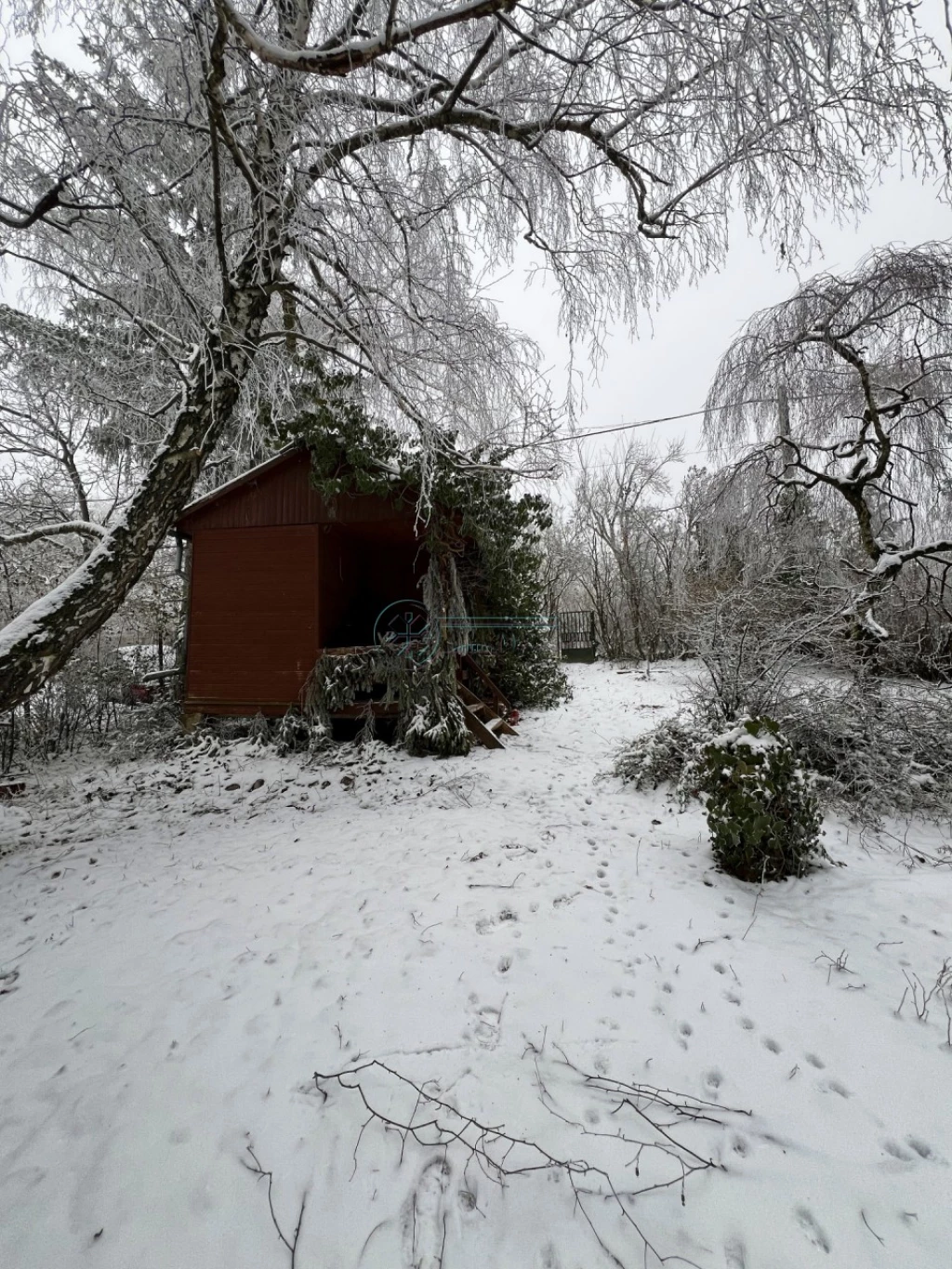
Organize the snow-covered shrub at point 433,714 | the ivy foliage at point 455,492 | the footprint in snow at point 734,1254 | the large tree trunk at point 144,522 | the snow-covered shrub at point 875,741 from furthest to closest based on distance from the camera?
the snow-covered shrub at point 433,714 < the ivy foliage at point 455,492 < the snow-covered shrub at point 875,741 < the large tree trunk at point 144,522 < the footprint in snow at point 734,1254

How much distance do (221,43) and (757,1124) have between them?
487 centimetres

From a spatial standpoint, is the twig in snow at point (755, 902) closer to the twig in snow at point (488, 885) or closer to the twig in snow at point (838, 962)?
the twig in snow at point (838, 962)

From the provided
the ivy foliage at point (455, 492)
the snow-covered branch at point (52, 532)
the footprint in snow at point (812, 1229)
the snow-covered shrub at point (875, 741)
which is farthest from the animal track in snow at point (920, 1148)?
the snow-covered branch at point (52, 532)

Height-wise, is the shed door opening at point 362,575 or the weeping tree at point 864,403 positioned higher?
the weeping tree at point 864,403

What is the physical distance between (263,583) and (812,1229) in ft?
25.3

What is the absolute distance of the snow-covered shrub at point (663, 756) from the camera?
4.82m

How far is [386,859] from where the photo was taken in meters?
3.71

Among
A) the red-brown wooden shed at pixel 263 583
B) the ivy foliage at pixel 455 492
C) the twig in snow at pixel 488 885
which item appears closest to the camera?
the twig in snow at pixel 488 885

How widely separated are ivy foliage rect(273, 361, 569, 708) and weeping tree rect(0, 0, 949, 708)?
29.1 inches

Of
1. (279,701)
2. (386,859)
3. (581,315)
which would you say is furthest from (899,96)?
(279,701)

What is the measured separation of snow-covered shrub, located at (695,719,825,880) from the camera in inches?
120

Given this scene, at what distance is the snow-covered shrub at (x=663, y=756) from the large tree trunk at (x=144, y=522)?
466cm

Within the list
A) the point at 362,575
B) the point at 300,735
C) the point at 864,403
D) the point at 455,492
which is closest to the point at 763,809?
the point at 455,492

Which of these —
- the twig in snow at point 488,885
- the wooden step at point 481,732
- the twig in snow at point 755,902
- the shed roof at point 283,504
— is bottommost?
the twig in snow at point 488,885
